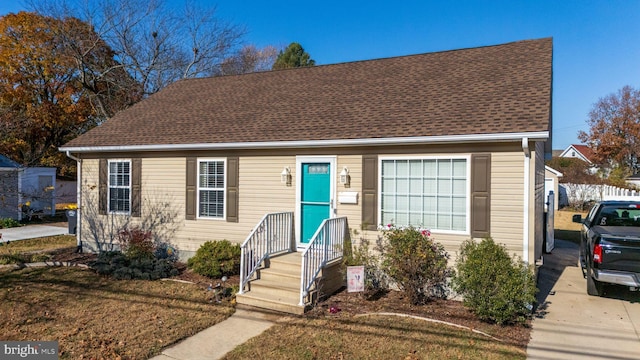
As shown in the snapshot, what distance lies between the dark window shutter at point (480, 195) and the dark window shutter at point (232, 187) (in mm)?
5129

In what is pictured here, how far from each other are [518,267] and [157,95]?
12163 millimetres

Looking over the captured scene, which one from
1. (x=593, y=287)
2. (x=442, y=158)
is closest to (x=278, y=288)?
(x=442, y=158)

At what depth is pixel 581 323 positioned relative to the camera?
606 cm

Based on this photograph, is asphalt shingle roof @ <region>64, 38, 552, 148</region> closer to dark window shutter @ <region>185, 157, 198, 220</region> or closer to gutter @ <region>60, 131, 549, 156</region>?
gutter @ <region>60, 131, 549, 156</region>

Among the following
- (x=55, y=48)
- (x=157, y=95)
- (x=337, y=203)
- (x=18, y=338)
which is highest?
(x=55, y=48)

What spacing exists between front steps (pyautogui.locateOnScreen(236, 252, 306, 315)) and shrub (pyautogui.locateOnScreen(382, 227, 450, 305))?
1640 millimetres

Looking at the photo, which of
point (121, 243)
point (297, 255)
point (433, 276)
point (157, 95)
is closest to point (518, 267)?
point (433, 276)

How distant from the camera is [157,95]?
13.7m

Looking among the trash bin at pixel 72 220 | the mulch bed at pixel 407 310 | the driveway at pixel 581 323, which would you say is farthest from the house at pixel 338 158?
the trash bin at pixel 72 220

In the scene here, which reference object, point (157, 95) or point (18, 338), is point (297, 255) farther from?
point (157, 95)

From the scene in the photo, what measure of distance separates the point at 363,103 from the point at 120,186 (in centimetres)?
685

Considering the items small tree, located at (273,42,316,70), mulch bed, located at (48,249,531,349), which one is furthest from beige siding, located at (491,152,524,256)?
small tree, located at (273,42,316,70)

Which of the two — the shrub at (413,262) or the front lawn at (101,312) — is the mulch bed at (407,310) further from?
the front lawn at (101,312)

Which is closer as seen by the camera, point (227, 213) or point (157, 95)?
point (227, 213)
